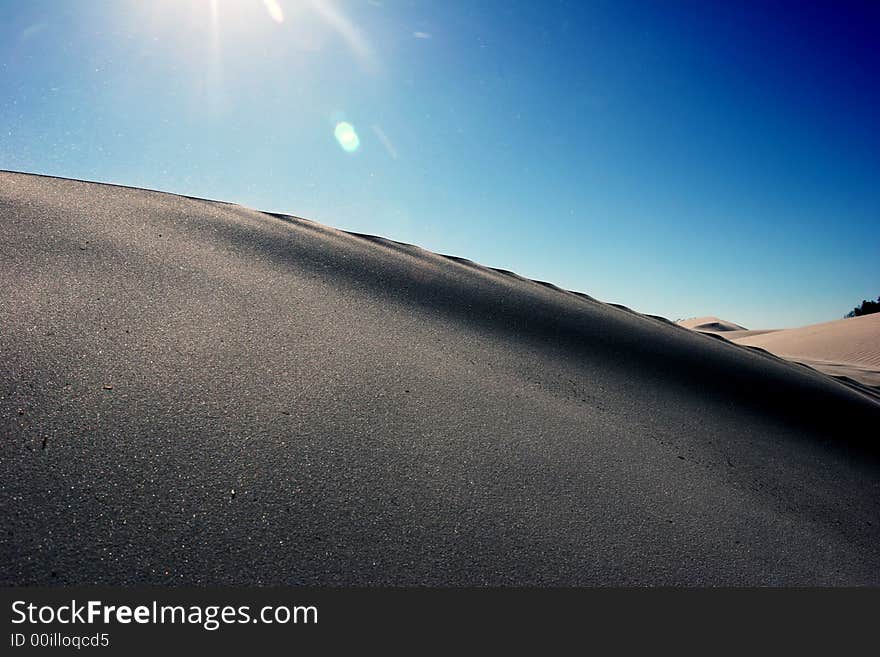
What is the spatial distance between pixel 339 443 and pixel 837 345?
21715mm

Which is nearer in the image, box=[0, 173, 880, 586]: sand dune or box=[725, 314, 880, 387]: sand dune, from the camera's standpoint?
box=[0, 173, 880, 586]: sand dune

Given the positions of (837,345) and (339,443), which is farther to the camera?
(837,345)

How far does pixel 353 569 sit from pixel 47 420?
4.46 ft

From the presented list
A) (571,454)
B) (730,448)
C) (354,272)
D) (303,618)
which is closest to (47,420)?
(303,618)

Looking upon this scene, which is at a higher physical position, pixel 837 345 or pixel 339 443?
pixel 837 345

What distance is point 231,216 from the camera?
544cm

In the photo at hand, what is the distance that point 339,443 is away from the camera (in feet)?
6.90

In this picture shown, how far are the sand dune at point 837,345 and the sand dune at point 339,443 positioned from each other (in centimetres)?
1129

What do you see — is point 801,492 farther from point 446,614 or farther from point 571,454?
point 446,614

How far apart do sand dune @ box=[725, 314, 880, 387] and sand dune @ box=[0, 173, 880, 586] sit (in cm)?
1129

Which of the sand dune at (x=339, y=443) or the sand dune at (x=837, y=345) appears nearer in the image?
the sand dune at (x=339, y=443)

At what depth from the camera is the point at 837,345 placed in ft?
56.2

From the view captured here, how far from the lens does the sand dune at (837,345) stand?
13.8 m

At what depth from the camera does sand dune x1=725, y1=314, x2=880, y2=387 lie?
45.1ft
